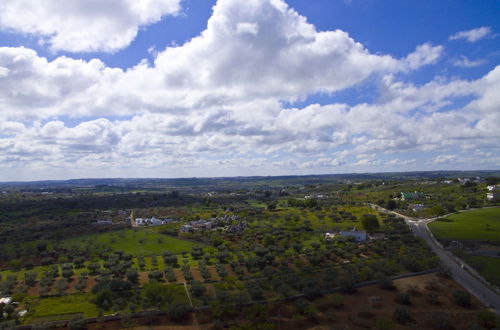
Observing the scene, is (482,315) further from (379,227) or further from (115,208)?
(115,208)

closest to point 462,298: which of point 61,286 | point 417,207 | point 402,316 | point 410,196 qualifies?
point 402,316

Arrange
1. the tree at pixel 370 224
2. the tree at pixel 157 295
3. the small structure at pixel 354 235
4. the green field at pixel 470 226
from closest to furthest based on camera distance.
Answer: the tree at pixel 157 295 < the green field at pixel 470 226 < the small structure at pixel 354 235 < the tree at pixel 370 224

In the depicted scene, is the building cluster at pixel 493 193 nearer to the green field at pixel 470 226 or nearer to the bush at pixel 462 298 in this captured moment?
the green field at pixel 470 226

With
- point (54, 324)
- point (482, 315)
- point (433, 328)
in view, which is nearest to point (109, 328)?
point (54, 324)

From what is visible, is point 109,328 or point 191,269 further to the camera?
point 191,269

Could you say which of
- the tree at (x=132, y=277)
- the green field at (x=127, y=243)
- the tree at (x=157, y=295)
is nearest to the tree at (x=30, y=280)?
the tree at (x=132, y=277)

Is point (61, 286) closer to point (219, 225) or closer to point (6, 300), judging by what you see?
point (6, 300)

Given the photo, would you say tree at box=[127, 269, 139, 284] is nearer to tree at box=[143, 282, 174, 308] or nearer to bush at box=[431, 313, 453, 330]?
tree at box=[143, 282, 174, 308]
